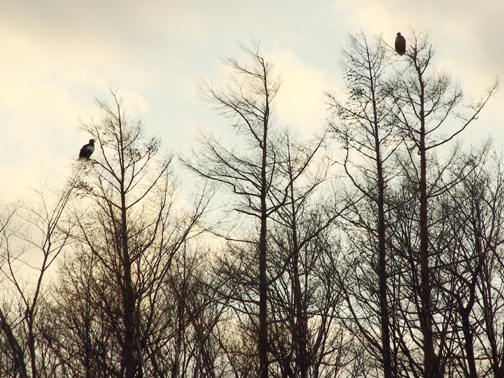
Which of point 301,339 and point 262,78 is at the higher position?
point 262,78

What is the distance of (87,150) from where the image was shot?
40.5 ft

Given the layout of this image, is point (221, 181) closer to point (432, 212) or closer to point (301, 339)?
point (432, 212)

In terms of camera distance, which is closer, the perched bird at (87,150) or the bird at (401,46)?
the bird at (401,46)

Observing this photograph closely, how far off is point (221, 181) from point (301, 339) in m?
5.35

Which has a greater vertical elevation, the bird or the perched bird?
the bird

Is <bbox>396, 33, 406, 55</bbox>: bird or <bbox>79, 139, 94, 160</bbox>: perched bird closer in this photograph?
<bbox>396, 33, 406, 55</bbox>: bird

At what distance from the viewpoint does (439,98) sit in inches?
428

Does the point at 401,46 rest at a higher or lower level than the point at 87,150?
higher

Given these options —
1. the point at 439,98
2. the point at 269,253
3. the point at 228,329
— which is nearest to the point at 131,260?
the point at 269,253

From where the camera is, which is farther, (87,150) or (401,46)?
(87,150)

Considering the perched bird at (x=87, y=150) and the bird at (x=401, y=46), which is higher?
the bird at (x=401, y=46)

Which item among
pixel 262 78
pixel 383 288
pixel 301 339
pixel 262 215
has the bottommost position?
pixel 301 339

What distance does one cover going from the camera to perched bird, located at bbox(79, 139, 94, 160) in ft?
40.1

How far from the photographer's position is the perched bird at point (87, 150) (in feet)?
40.1
